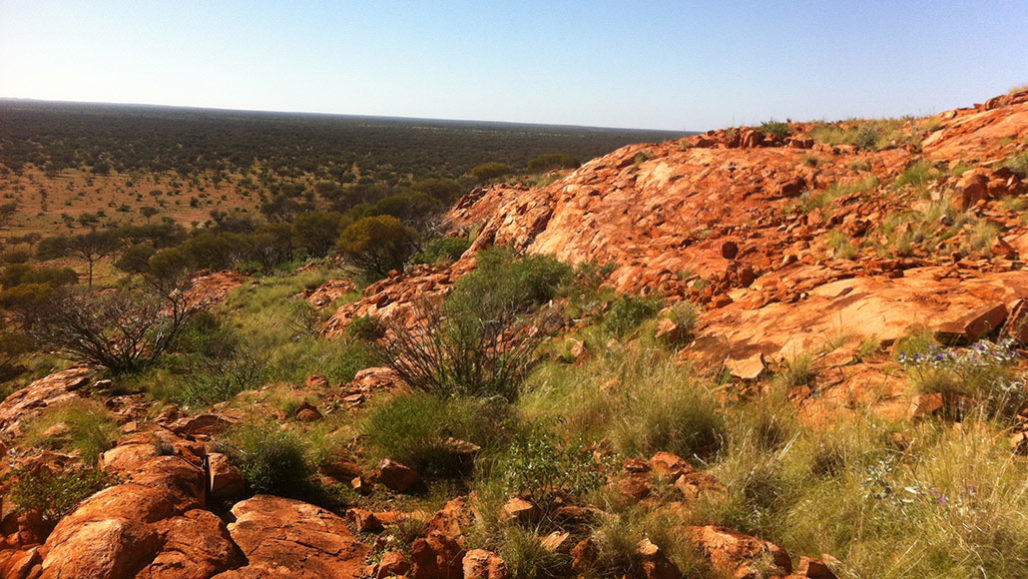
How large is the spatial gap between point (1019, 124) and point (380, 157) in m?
62.3

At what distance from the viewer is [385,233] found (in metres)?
15.2

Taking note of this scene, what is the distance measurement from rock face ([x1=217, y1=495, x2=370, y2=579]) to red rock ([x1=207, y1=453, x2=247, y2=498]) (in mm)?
156

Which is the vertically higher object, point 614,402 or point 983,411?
point 983,411

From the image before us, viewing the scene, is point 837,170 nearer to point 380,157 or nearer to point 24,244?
point 24,244

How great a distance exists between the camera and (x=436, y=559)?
85.4 inches

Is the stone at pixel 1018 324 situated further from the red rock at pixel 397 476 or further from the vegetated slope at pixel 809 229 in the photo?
the red rock at pixel 397 476

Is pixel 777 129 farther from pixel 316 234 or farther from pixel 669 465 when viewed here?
pixel 316 234

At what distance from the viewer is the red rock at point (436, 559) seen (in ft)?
7.00

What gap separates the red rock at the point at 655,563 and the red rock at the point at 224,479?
Result: 223cm

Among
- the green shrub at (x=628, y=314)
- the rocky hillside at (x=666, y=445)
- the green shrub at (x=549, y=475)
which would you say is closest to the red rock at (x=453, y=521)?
the rocky hillside at (x=666, y=445)

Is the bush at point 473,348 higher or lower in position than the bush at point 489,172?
lower

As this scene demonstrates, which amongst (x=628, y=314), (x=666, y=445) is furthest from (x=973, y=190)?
(x=666, y=445)

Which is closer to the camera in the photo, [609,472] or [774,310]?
[609,472]

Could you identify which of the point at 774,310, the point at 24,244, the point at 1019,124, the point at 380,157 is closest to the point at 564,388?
the point at 774,310
